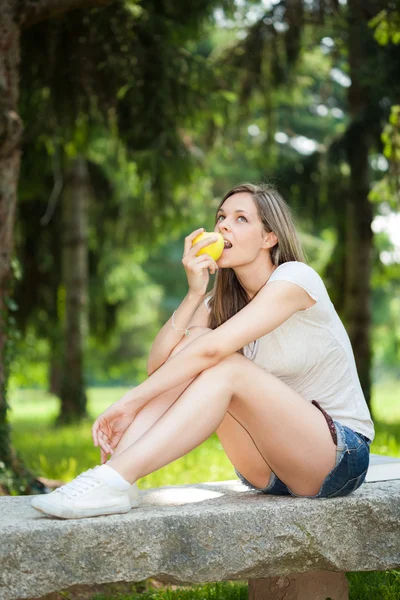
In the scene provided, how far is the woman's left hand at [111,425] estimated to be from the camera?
2943 mm

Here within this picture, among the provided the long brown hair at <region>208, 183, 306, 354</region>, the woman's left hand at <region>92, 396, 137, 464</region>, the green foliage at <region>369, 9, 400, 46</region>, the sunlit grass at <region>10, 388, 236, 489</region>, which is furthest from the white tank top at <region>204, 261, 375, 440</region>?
the green foliage at <region>369, 9, 400, 46</region>

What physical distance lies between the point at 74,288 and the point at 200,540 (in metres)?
8.56

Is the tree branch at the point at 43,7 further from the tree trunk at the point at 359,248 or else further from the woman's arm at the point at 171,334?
the tree trunk at the point at 359,248

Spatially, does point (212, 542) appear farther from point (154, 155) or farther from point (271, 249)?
point (154, 155)

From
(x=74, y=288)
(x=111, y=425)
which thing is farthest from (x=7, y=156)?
(x=74, y=288)

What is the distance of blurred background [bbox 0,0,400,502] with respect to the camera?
6.17m

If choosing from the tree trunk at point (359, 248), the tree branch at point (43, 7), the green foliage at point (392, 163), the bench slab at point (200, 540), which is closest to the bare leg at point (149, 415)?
the bench slab at point (200, 540)

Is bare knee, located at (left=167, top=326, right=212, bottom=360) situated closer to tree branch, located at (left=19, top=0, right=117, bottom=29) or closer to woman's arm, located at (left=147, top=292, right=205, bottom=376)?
woman's arm, located at (left=147, top=292, right=205, bottom=376)

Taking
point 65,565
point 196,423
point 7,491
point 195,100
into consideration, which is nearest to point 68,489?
point 65,565

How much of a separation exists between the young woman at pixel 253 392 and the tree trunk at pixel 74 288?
25.6ft

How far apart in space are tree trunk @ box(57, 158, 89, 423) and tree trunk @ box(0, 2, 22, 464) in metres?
5.84

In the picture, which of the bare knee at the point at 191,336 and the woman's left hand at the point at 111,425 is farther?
the bare knee at the point at 191,336

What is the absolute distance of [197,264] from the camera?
3.15 metres

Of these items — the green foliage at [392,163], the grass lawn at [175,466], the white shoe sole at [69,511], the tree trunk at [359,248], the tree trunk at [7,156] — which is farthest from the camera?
the tree trunk at [359,248]
